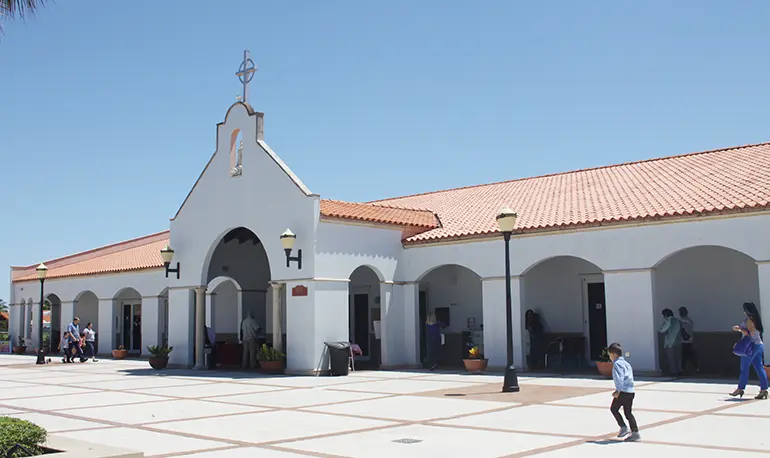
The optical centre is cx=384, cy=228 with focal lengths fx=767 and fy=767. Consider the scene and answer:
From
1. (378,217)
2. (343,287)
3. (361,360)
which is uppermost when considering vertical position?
(378,217)

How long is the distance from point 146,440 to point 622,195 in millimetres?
14771

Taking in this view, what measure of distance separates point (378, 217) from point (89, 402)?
9.41 meters

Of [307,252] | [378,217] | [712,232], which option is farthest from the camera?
[378,217]

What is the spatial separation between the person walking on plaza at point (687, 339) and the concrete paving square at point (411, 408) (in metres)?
6.86

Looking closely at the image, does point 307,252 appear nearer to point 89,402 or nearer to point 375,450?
point 89,402

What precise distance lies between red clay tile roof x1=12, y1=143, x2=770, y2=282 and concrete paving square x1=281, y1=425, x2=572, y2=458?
9.41m

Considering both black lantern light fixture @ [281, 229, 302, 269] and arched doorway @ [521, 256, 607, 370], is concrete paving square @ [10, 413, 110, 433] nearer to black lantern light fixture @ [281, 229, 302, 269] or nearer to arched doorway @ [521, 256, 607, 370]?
black lantern light fixture @ [281, 229, 302, 269]

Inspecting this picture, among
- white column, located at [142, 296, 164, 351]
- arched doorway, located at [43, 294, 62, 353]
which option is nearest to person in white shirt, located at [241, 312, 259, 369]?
white column, located at [142, 296, 164, 351]

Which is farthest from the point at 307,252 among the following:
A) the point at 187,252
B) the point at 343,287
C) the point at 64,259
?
the point at 64,259

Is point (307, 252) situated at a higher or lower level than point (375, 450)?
higher

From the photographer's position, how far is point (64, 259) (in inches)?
1486

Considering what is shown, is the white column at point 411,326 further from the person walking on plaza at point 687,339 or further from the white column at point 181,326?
the person walking on plaza at point 687,339

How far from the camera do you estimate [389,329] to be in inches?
835

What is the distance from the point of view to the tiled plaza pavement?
345 inches
